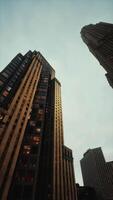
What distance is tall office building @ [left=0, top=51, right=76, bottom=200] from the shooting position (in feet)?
187

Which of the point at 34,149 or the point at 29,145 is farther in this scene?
the point at 29,145

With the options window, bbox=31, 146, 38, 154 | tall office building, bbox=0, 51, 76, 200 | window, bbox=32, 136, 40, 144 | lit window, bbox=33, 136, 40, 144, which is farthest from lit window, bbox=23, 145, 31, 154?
lit window, bbox=33, 136, 40, 144

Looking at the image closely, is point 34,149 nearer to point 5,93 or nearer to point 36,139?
point 36,139

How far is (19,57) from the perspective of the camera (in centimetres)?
12662

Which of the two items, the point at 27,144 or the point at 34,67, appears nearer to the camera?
the point at 27,144

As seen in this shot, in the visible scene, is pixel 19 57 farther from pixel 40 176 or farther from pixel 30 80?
pixel 40 176

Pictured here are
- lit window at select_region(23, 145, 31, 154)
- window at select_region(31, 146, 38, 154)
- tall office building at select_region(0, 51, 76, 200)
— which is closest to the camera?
tall office building at select_region(0, 51, 76, 200)

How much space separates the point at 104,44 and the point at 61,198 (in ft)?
295

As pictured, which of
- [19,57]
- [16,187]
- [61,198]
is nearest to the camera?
[16,187]

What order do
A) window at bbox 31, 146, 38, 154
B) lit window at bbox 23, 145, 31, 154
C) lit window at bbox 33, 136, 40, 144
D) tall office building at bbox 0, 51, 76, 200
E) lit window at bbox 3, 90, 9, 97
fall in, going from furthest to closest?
1. lit window at bbox 3, 90, 9, 97
2. lit window at bbox 33, 136, 40, 144
3. window at bbox 31, 146, 38, 154
4. lit window at bbox 23, 145, 31, 154
5. tall office building at bbox 0, 51, 76, 200

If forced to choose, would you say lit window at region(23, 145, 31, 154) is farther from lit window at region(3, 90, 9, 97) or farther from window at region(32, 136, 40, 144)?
lit window at region(3, 90, 9, 97)

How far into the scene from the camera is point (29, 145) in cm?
7350

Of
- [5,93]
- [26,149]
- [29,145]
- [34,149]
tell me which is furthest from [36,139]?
[5,93]

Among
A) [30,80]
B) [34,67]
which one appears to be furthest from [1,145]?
[34,67]
